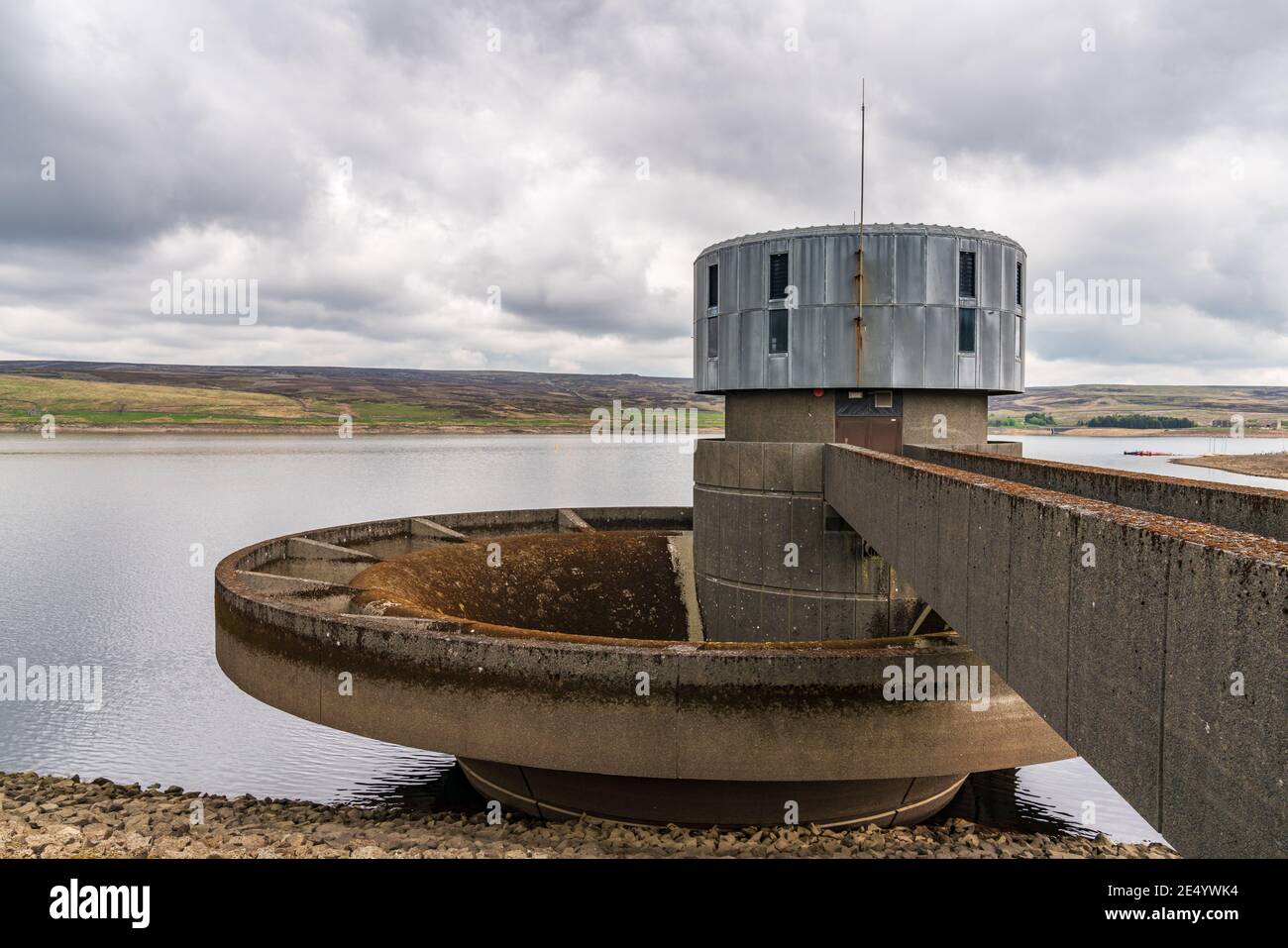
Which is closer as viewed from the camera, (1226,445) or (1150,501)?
(1150,501)

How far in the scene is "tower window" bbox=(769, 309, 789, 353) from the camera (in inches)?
635

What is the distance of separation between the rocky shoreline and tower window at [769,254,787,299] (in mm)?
8722

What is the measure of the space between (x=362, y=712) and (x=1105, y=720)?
8.34m

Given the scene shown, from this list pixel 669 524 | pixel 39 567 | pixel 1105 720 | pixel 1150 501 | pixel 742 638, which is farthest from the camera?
pixel 39 567

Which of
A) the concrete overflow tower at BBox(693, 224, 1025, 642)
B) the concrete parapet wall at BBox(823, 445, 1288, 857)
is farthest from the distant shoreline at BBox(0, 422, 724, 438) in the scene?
the concrete parapet wall at BBox(823, 445, 1288, 857)

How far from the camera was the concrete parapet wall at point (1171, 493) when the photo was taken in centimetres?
605

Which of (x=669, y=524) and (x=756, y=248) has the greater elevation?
(x=756, y=248)

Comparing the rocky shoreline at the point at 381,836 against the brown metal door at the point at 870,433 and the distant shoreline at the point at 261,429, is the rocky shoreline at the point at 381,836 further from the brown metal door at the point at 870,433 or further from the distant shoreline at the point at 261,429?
the distant shoreline at the point at 261,429

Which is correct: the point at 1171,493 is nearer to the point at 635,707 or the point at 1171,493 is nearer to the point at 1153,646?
the point at 1153,646

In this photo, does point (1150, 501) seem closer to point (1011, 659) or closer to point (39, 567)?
point (1011, 659)

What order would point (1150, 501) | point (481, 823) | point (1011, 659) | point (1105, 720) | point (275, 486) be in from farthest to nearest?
1. point (275, 486)
2. point (481, 823)
3. point (1150, 501)
4. point (1011, 659)
5. point (1105, 720)

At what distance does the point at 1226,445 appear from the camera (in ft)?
518
